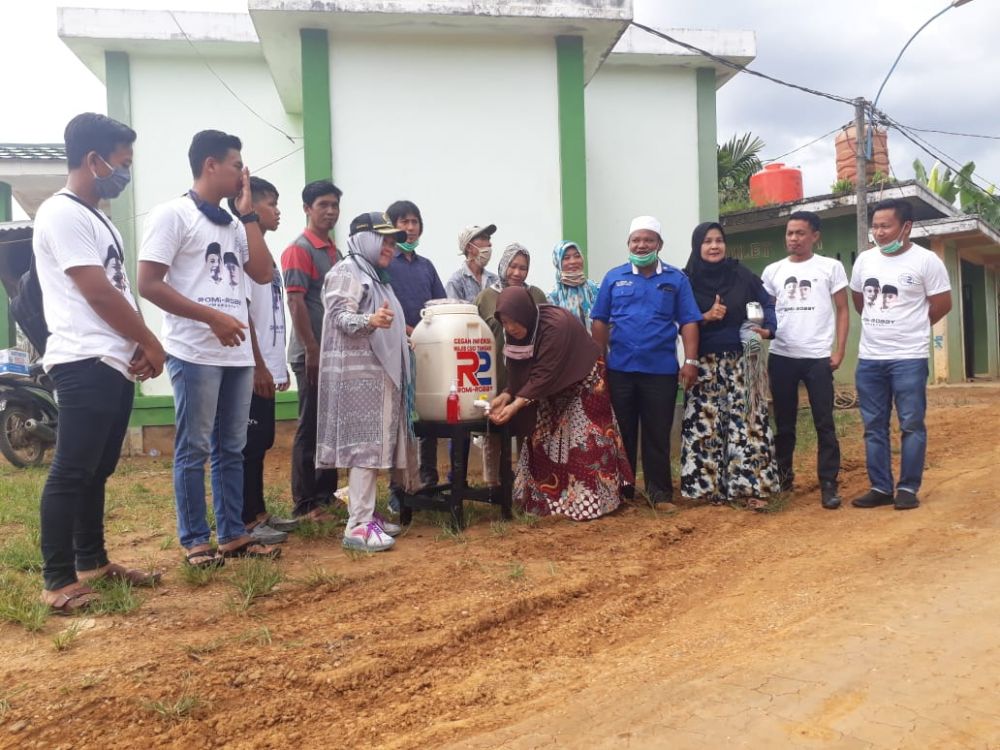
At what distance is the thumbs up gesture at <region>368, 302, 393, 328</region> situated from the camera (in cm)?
352

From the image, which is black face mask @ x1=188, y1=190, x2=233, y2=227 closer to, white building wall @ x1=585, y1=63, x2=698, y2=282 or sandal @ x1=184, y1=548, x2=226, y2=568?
sandal @ x1=184, y1=548, x2=226, y2=568

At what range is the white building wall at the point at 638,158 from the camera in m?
8.03

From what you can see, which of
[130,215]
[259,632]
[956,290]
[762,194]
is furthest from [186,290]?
[956,290]

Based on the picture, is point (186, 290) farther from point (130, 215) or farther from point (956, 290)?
point (956, 290)

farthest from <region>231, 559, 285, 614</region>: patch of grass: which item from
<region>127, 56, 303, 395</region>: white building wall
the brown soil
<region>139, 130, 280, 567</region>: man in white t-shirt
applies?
<region>127, 56, 303, 395</region>: white building wall

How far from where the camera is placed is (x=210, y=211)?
3244 mm

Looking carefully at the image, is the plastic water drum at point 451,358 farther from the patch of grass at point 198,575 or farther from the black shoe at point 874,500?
the black shoe at point 874,500

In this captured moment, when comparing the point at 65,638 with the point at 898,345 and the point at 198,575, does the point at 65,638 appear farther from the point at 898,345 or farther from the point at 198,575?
the point at 898,345

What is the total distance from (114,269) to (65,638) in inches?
53.2

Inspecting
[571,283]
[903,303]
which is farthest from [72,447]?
[903,303]

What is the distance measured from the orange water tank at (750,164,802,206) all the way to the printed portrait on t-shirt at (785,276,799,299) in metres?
8.86

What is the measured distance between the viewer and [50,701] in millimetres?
2176

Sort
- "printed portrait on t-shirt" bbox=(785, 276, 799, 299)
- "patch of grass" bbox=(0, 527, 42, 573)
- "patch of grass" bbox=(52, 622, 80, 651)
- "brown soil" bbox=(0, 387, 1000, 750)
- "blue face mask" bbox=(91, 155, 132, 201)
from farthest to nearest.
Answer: "printed portrait on t-shirt" bbox=(785, 276, 799, 299) < "patch of grass" bbox=(0, 527, 42, 573) < "blue face mask" bbox=(91, 155, 132, 201) < "patch of grass" bbox=(52, 622, 80, 651) < "brown soil" bbox=(0, 387, 1000, 750)

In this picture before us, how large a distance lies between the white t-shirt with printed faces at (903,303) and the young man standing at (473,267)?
2349mm
